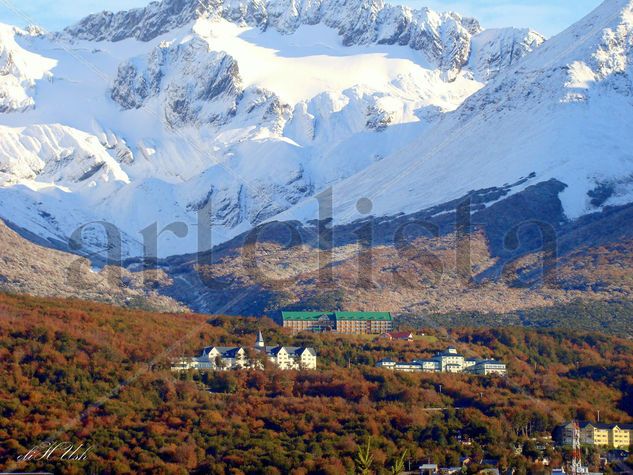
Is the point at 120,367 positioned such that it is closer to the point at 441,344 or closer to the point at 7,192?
the point at 441,344

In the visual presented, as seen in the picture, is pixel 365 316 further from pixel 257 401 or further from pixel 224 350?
pixel 257 401

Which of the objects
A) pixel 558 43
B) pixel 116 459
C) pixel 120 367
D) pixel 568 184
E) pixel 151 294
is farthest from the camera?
pixel 558 43

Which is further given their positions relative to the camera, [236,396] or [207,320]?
[207,320]

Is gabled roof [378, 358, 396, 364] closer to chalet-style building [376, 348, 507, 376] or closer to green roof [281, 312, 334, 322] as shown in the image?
chalet-style building [376, 348, 507, 376]

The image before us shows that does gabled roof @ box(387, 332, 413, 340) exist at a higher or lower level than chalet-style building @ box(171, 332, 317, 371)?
higher

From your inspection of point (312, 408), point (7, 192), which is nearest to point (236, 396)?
point (312, 408)

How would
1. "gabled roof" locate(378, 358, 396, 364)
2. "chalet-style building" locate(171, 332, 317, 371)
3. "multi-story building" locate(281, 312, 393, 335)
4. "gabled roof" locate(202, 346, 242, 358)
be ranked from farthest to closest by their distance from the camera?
"multi-story building" locate(281, 312, 393, 335) → "gabled roof" locate(378, 358, 396, 364) → "gabled roof" locate(202, 346, 242, 358) → "chalet-style building" locate(171, 332, 317, 371)

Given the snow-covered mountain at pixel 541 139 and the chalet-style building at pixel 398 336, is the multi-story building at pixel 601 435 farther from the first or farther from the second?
the snow-covered mountain at pixel 541 139

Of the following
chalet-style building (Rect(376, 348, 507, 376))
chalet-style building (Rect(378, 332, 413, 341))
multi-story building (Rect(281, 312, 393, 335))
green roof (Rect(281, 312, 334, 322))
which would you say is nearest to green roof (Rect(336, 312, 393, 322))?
multi-story building (Rect(281, 312, 393, 335))
